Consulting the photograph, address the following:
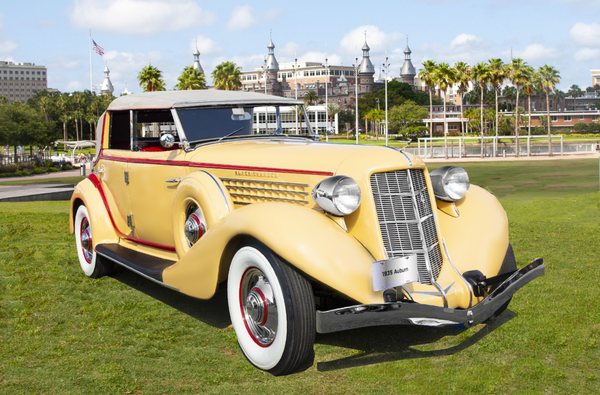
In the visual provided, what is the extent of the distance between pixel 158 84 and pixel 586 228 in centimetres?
5754

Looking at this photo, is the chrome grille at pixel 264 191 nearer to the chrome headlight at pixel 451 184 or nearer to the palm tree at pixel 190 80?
the chrome headlight at pixel 451 184

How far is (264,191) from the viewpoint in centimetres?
610

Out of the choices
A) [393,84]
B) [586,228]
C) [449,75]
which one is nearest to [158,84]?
[449,75]

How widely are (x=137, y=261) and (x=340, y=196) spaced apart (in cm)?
279

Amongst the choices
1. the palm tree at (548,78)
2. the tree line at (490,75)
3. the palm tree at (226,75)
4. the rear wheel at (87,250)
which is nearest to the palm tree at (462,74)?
the tree line at (490,75)

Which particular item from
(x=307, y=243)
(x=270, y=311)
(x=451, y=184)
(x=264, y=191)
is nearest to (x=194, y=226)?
(x=264, y=191)

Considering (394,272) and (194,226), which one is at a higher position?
(194,226)

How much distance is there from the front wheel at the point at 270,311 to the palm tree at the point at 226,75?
2558 inches

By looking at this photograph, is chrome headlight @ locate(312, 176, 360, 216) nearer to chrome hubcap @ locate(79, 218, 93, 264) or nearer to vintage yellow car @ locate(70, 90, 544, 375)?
vintage yellow car @ locate(70, 90, 544, 375)

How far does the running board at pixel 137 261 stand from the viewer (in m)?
6.73

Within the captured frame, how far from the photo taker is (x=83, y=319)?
6543mm

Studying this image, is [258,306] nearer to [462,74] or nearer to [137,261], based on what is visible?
[137,261]

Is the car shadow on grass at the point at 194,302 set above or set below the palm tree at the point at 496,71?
below

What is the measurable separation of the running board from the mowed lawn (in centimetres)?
36
